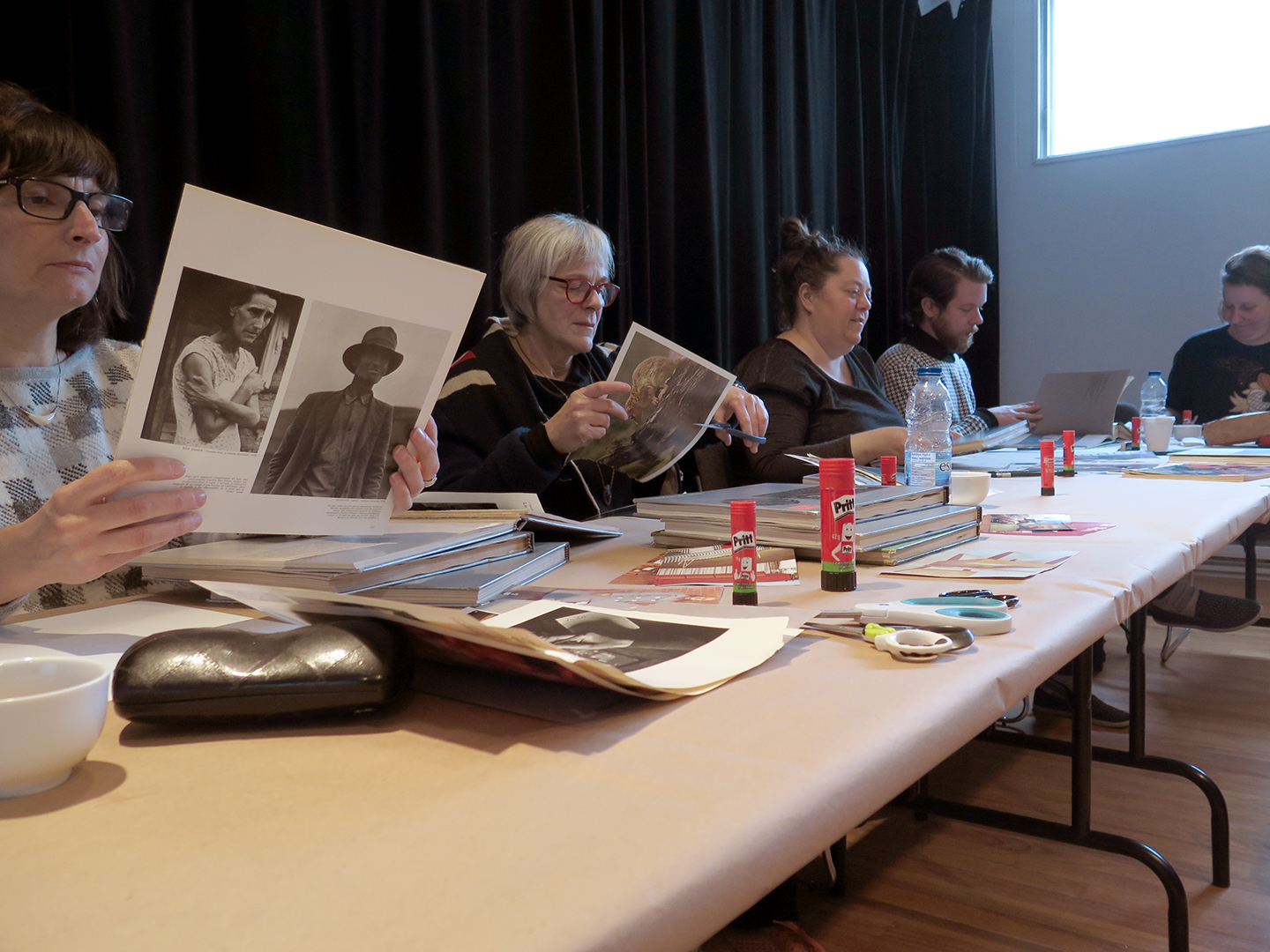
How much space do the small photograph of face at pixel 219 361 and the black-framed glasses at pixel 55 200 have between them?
537mm

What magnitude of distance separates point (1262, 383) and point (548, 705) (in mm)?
3412

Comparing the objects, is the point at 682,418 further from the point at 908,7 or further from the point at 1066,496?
the point at 908,7

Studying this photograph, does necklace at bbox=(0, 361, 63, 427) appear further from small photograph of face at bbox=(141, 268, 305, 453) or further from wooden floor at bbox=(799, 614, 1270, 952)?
wooden floor at bbox=(799, 614, 1270, 952)

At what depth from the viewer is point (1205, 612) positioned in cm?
175

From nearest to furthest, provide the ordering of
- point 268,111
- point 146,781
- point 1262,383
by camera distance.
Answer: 1. point 146,781
2. point 268,111
3. point 1262,383

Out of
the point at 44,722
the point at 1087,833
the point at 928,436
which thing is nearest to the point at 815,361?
the point at 928,436

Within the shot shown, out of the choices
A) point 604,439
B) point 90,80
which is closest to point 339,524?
point 604,439

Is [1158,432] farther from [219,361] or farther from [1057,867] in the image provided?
[219,361]

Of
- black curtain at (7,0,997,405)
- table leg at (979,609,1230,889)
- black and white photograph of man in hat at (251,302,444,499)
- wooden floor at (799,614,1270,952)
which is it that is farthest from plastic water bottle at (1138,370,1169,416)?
black and white photograph of man in hat at (251,302,444,499)

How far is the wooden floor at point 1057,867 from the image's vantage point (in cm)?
128

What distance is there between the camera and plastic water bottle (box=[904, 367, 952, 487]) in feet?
5.41

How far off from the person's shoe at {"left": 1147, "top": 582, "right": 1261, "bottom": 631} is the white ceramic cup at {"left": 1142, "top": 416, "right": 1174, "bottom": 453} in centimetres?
55

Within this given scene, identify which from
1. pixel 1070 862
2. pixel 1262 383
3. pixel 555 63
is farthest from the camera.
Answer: pixel 1262 383

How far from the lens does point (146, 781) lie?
17.8 inches
